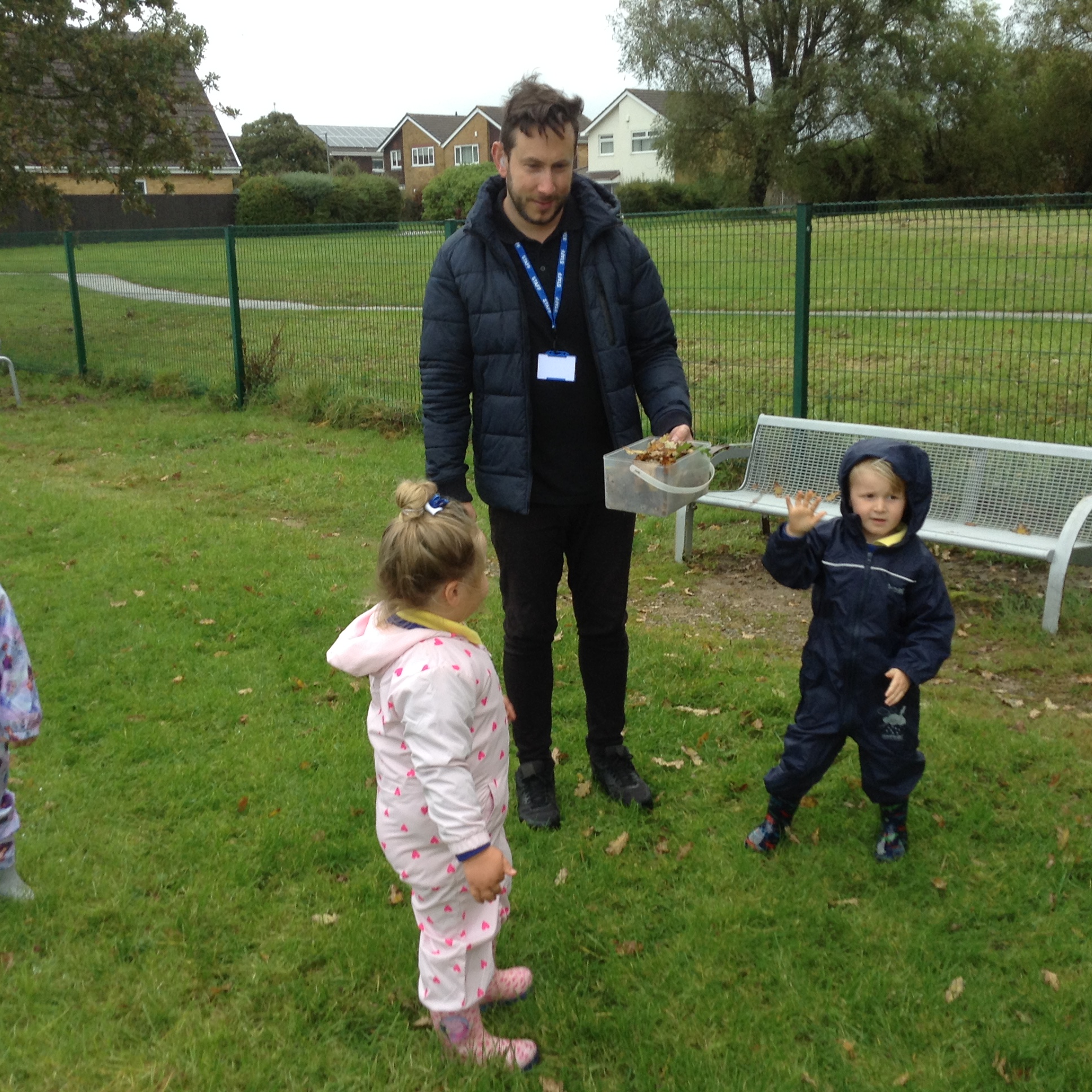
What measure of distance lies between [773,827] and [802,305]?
4.72m

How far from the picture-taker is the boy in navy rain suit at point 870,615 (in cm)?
321

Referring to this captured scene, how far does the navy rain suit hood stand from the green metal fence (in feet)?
13.6

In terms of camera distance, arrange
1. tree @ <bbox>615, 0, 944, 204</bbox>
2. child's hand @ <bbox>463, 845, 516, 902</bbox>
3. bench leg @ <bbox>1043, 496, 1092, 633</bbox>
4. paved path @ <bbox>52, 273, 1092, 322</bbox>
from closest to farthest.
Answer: child's hand @ <bbox>463, 845, 516, 902</bbox>
bench leg @ <bbox>1043, 496, 1092, 633</bbox>
paved path @ <bbox>52, 273, 1092, 322</bbox>
tree @ <bbox>615, 0, 944, 204</bbox>

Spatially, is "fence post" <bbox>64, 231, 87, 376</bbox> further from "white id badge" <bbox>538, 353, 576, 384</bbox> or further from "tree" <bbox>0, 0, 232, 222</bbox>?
"white id badge" <bbox>538, 353, 576, 384</bbox>

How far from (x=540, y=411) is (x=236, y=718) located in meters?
2.16

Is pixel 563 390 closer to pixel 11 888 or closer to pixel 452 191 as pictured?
pixel 11 888

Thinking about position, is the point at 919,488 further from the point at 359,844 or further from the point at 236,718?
the point at 236,718

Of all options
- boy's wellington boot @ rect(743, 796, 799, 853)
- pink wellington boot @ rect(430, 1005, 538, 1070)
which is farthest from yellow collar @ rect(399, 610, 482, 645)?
boy's wellington boot @ rect(743, 796, 799, 853)

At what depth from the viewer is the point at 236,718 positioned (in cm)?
480

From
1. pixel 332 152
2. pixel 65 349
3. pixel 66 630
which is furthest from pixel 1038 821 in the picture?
pixel 332 152

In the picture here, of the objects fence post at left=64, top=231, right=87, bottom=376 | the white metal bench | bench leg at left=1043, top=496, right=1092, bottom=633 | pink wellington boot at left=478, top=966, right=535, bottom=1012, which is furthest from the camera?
fence post at left=64, top=231, right=87, bottom=376

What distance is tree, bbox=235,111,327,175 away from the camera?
7231 centimetres

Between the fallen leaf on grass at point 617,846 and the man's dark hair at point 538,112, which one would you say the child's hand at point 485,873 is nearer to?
the fallen leaf on grass at point 617,846

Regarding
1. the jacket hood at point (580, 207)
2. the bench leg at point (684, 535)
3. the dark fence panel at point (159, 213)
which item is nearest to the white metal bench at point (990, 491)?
the bench leg at point (684, 535)
